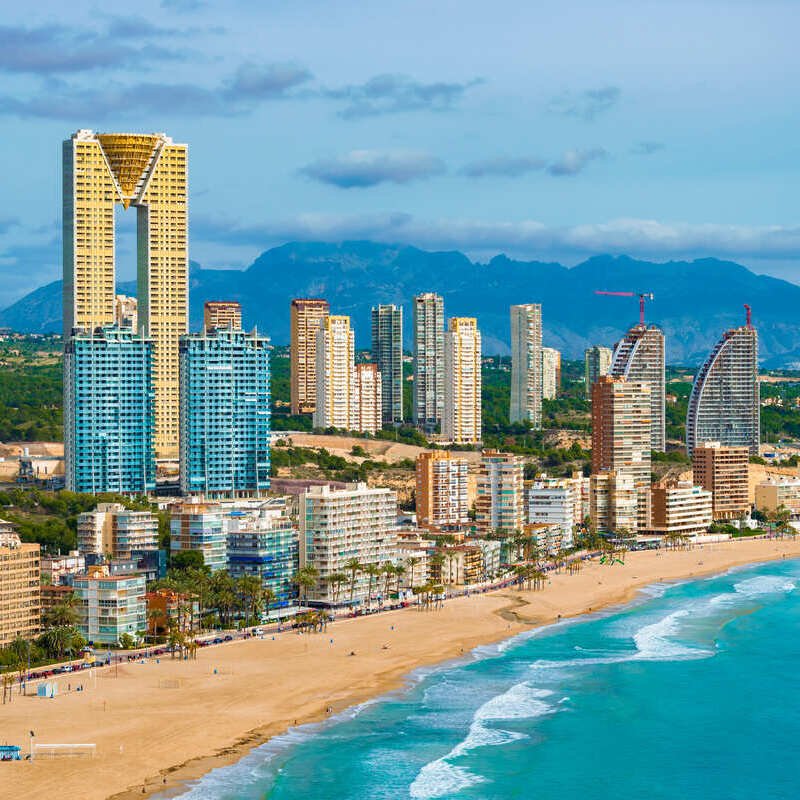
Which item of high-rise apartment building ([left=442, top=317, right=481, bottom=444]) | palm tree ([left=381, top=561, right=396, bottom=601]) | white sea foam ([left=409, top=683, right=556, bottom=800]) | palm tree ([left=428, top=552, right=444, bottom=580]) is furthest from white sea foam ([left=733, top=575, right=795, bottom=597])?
high-rise apartment building ([left=442, top=317, right=481, bottom=444])

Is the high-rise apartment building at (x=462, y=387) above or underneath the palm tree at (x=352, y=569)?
above

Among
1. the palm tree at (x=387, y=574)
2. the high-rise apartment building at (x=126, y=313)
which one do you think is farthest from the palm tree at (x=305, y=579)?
the high-rise apartment building at (x=126, y=313)

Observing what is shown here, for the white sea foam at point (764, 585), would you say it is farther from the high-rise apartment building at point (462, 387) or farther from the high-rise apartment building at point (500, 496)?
the high-rise apartment building at point (462, 387)

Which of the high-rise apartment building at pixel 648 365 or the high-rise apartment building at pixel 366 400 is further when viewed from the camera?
the high-rise apartment building at pixel 366 400

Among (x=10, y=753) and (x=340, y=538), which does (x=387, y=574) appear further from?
(x=10, y=753)

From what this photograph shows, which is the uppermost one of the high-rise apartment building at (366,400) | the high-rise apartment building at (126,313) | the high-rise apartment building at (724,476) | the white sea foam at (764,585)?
the high-rise apartment building at (126,313)

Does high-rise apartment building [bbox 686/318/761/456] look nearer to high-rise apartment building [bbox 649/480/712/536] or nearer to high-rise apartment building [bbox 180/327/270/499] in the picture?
high-rise apartment building [bbox 649/480/712/536]

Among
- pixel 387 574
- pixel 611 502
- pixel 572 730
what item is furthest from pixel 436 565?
pixel 572 730
